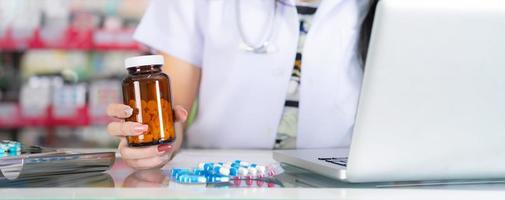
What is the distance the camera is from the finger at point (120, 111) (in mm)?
1083

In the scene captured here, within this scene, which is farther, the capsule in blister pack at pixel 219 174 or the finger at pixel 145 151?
the finger at pixel 145 151

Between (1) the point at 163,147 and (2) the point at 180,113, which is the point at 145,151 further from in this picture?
(2) the point at 180,113

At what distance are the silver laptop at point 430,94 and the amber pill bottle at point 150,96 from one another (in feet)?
1.07

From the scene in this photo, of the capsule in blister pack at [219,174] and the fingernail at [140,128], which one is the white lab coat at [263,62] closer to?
the fingernail at [140,128]

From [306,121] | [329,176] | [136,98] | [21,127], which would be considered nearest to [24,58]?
[21,127]

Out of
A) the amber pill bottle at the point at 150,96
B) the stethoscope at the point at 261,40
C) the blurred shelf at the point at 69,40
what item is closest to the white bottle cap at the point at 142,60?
the amber pill bottle at the point at 150,96

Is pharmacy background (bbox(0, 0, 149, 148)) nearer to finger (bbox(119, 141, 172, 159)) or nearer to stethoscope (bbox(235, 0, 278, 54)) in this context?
stethoscope (bbox(235, 0, 278, 54))

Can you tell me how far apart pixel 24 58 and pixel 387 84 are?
2.65 meters

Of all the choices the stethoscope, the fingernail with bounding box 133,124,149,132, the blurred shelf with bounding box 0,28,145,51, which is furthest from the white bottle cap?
the blurred shelf with bounding box 0,28,145,51

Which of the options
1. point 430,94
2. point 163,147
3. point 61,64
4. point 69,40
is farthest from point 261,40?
point 61,64

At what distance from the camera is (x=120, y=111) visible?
1132 millimetres

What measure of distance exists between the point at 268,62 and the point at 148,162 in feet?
2.01

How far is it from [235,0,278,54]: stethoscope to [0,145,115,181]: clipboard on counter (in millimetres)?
659

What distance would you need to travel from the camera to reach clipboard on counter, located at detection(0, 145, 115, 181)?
2.95ft
